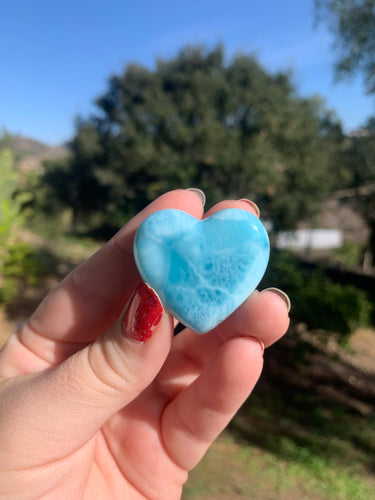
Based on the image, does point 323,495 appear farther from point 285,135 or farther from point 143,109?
point 143,109

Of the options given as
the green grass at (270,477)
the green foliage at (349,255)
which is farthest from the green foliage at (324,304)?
the green foliage at (349,255)

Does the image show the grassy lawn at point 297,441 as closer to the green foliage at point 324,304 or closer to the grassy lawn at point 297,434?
the grassy lawn at point 297,434

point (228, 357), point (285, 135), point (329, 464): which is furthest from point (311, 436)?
point (285, 135)

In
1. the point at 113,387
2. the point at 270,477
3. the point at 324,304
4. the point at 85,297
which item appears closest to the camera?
the point at 113,387

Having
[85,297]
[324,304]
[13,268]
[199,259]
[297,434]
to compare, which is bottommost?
[297,434]

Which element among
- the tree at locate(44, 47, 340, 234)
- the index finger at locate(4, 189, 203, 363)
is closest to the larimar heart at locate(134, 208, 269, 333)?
the index finger at locate(4, 189, 203, 363)

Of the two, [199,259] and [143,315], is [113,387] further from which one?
[199,259]

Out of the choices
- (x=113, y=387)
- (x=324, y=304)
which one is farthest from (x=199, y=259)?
(x=324, y=304)

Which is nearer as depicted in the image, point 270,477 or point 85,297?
point 85,297
